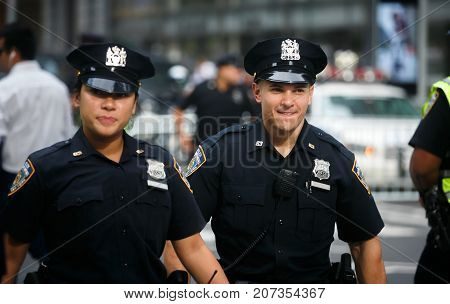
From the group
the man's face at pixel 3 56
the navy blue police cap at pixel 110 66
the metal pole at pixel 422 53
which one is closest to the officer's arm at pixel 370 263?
the navy blue police cap at pixel 110 66

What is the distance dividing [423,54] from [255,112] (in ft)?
18.6

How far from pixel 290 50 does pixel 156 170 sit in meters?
1.00

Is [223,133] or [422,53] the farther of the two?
[422,53]

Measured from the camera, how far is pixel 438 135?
14.5 ft

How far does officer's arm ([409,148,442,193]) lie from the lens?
4496mm

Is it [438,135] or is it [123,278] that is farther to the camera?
[438,135]

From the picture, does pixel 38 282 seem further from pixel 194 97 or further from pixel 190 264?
pixel 194 97

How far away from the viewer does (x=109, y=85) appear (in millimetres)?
3537

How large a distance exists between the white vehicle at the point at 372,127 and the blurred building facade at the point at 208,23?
60.3 ft

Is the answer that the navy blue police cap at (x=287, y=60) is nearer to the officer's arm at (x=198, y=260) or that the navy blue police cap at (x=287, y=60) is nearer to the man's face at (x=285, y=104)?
the man's face at (x=285, y=104)

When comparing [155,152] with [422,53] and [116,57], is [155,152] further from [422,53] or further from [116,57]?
[422,53]

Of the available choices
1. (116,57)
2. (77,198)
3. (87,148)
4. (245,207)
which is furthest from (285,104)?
(77,198)

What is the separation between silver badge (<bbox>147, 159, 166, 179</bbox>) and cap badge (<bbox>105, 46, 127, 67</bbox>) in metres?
0.42
